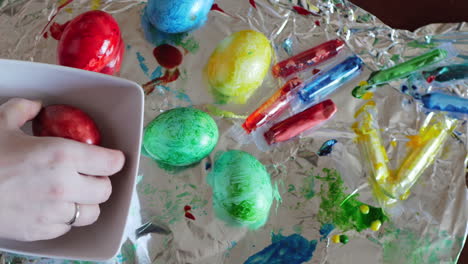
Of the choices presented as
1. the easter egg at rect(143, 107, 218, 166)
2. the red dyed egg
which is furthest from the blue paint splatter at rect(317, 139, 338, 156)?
the red dyed egg

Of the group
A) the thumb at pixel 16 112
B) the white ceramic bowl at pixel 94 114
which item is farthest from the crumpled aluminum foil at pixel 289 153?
the thumb at pixel 16 112

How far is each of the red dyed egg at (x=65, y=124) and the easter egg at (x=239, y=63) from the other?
29cm

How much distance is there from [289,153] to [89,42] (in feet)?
1.47

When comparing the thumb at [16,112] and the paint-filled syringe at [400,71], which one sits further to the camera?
the paint-filled syringe at [400,71]

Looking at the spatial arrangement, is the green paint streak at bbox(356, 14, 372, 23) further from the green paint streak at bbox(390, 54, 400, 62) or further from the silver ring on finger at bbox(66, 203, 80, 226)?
the silver ring on finger at bbox(66, 203, 80, 226)

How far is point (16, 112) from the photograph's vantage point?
68 centimetres

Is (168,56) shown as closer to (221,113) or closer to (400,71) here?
(221,113)

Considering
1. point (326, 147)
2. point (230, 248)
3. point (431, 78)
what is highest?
point (431, 78)

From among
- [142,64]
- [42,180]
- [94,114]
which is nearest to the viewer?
[42,180]

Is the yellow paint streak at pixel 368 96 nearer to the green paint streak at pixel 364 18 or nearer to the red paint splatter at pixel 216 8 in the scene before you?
the green paint streak at pixel 364 18

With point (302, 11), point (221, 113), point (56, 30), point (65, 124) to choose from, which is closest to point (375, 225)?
point (221, 113)

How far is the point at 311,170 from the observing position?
91 cm

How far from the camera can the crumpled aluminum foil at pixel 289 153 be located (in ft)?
2.83

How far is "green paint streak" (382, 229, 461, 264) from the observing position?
33.8 inches
